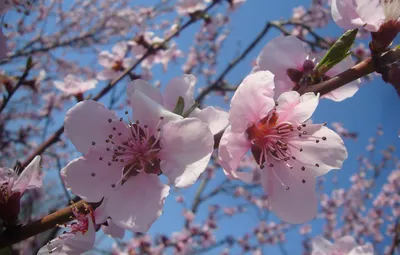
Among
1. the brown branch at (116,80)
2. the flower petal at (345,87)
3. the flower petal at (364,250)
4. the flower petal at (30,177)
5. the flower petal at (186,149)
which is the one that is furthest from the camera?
the brown branch at (116,80)

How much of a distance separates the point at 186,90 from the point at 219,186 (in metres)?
5.68

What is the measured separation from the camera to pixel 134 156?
3.84 feet

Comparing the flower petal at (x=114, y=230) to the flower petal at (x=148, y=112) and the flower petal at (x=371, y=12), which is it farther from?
the flower petal at (x=371, y=12)

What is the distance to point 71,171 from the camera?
1.09 meters

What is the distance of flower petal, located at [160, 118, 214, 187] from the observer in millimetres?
999

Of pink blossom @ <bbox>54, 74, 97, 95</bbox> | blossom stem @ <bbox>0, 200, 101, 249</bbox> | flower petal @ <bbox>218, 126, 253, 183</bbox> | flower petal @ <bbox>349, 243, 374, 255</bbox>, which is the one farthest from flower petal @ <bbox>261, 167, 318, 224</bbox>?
pink blossom @ <bbox>54, 74, 97, 95</bbox>

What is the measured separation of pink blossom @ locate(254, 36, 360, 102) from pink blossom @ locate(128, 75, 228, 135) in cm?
26

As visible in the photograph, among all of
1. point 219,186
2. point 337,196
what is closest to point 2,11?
point 219,186

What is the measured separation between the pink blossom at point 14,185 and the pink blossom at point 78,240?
163 mm

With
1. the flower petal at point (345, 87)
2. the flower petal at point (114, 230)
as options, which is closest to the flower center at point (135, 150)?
the flower petal at point (114, 230)

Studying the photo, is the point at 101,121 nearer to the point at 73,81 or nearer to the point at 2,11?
the point at 2,11

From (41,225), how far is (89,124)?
13.1 inches

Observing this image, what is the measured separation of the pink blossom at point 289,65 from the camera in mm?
1309

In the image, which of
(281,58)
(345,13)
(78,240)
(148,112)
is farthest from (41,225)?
(345,13)
